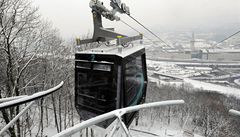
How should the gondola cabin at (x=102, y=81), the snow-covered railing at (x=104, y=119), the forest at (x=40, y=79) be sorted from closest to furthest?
the snow-covered railing at (x=104, y=119)
the gondola cabin at (x=102, y=81)
the forest at (x=40, y=79)

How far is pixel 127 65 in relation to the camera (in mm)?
2748

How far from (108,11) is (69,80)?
28.6 ft

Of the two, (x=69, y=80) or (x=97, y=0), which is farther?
(x=69, y=80)

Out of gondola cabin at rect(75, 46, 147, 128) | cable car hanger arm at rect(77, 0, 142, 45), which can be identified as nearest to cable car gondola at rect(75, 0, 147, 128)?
gondola cabin at rect(75, 46, 147, 128)

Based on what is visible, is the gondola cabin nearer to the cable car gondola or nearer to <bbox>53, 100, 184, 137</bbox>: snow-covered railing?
the cable car gondola

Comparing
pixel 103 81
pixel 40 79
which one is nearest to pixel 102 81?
pixel 103 81

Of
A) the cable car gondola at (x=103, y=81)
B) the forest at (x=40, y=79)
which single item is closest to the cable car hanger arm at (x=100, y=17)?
the cable car gondola at (x=103, y=81)

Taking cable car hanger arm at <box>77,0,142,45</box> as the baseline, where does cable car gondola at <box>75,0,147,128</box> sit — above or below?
below

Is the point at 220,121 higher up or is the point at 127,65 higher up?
the point at 127,65

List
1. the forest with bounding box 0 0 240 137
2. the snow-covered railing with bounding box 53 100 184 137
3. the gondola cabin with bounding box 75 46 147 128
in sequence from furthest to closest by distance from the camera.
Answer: the forest with bounding box 0 0 240 137
the gondola cabin with bounding box 75 46 147 128
the snow-covered railing with bounding box 53 100 184 137

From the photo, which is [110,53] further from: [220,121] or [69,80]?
[220,121]

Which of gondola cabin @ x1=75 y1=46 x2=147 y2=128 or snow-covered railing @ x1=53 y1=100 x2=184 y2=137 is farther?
gondola cabin @ x1=75 y1=46 x2=147 y2=128

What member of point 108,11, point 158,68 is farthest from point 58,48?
point 158,68

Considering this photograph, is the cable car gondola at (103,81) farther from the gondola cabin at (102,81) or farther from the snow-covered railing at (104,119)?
the snow-covered railing at (104,119)
